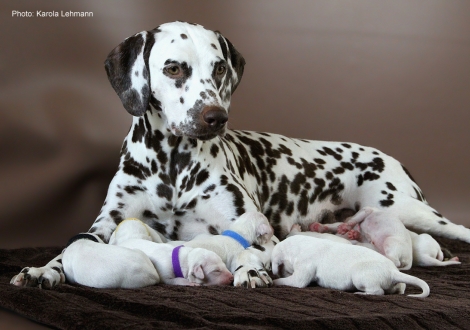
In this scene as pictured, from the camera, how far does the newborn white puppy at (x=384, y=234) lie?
3.58 metres

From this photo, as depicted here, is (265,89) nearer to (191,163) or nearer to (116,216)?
(191,163)

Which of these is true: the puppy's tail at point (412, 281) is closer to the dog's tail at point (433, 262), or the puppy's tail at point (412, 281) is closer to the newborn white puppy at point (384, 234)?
the newborn white puppy at point (384, 234)

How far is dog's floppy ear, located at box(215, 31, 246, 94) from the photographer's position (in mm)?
4008

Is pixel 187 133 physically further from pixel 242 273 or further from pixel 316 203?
pixel 316 203

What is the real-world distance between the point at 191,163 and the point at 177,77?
59 centimetres

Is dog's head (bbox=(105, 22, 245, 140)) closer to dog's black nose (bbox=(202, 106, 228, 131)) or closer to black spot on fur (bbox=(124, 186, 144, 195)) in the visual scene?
dog's black nose (bbox=(202, 106, 228, 131))

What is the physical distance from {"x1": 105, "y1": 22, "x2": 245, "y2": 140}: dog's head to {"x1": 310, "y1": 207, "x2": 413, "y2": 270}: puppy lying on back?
1.03 m

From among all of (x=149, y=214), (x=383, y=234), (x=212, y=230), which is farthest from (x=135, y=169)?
A: (x=383, y=234)

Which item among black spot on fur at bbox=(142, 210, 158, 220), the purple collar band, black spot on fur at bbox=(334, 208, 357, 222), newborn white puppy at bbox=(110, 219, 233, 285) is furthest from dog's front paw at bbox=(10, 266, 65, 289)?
black spot on fur at bbox=(334, 208, 357, 222)

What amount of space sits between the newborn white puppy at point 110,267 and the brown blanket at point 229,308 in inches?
2.9

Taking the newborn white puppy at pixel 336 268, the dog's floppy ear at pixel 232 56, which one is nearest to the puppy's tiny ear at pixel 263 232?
the newborn white puppy at pixel 336 268

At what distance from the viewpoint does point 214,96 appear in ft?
11.8

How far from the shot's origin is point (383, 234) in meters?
3.75

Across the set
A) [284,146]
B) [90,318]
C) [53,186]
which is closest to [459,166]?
[284,146]
